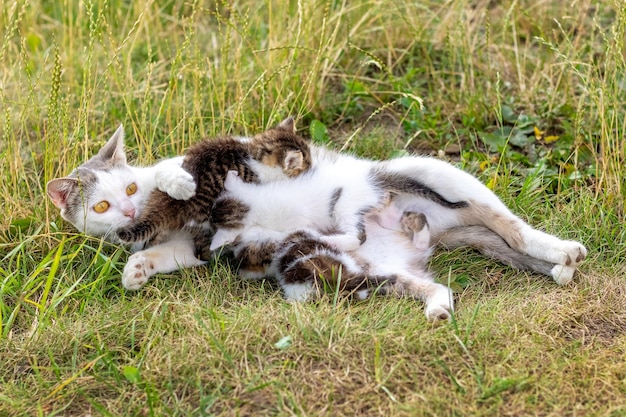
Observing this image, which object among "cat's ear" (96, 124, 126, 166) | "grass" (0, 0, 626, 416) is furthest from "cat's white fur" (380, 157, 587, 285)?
"cat's ear" (96, 124, 126, 166)

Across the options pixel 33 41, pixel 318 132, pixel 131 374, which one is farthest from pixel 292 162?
pixel 33 41

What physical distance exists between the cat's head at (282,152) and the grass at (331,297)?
1.84 ft

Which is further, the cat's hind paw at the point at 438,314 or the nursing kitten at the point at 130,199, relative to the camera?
the nursing kitten at the point at 130,199

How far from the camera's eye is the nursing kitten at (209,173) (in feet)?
12.0

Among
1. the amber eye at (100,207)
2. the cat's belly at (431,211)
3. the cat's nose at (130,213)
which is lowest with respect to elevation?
the cat's belly at (431,211)

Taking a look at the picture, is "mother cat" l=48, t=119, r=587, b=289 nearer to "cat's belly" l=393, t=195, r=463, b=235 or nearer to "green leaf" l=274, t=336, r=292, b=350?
"cat's belly" l=393, t=195, r=463, b=235

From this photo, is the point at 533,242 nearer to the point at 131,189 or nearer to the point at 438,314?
the point at 438,314

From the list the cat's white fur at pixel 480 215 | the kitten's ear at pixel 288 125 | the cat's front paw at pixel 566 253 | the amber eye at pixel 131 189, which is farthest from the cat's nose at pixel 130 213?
the cat's front paw at pixel 566 253

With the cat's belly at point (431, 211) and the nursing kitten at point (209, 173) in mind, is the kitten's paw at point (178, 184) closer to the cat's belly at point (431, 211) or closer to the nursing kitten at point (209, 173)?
the nursing kitten at point (209, 173)

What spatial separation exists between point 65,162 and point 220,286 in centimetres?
119

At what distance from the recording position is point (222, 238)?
3615mm

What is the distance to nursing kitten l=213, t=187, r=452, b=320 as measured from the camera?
3.44 m

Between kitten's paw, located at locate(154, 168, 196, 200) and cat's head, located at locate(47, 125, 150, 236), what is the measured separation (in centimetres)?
21

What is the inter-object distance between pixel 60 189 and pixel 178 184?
608 millimetres
